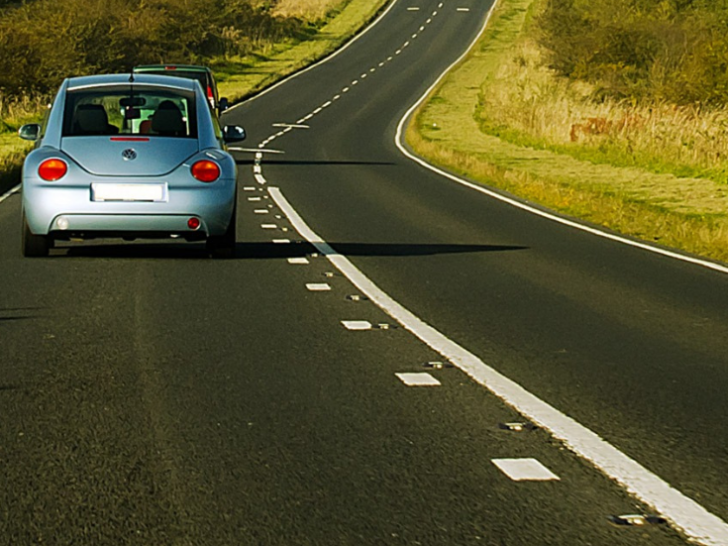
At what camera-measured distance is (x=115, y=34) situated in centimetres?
6612

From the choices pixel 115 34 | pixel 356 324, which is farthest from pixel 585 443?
pixel 115 34

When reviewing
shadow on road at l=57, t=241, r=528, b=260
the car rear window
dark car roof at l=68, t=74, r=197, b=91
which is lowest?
A: shadow on road at l=57, t=241, r=528, b=260

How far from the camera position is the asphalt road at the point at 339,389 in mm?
5297

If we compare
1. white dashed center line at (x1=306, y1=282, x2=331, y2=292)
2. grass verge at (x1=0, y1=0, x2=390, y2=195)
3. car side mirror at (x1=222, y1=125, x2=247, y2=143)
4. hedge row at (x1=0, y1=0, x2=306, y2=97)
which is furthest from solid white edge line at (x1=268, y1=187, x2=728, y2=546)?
hedge row at (x1=0, y1=0, x2=306, y2=97)

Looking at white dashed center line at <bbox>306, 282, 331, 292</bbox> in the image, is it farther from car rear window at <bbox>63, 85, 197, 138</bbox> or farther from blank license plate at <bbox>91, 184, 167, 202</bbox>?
car rear window at <bbox>63, 85, 197, 138</bbox>

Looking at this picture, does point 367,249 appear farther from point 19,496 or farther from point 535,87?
point 535,87

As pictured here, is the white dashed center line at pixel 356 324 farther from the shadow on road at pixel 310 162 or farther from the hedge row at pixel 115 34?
the hedge row at pixel 115 34

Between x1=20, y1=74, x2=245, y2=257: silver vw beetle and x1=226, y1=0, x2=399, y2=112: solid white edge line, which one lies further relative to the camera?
x1=226, y1=0, x2=399, y2=112: solid white edge line

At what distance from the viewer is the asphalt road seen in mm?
5297

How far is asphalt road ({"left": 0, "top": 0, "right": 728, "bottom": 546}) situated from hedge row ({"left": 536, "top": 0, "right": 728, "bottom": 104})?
26.2 m

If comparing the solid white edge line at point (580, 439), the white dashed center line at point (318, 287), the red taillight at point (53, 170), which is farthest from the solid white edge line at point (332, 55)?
the solid white edge line at point (580, 439)

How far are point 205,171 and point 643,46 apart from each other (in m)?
41.9

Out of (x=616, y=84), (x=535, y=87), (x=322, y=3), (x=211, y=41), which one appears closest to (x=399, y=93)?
(x=535, y=87)

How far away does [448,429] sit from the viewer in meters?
6.72
